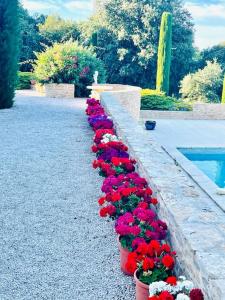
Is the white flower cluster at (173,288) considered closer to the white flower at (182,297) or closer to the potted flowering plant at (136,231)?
the white flower at (182,297)

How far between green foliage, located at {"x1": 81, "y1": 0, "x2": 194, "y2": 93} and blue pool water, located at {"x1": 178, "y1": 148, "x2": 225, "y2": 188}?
13528 mm

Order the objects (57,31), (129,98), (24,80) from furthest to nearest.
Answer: (57,31) < (24,80) < (129,98)

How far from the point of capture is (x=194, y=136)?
46.7ft

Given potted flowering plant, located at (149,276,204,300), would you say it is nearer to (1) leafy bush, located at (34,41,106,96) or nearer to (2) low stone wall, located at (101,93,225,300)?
(2) low stone wall, located at (101,93,225,300)

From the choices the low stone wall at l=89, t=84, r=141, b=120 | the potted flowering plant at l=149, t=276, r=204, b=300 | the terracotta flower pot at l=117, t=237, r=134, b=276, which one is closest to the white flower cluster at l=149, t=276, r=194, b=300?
the potted flowering plant at l=149, t=276, r=204, b=300

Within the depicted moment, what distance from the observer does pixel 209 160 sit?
1170 cm

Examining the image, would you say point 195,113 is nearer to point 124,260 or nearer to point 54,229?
point 54,229

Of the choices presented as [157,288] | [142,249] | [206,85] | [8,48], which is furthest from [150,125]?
[157,288]

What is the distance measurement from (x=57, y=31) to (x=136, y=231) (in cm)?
2305

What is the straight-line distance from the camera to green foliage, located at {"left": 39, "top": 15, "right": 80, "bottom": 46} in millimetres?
23938

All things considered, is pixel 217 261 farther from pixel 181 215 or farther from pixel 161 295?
pixel 181 215

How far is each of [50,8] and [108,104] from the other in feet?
75.7

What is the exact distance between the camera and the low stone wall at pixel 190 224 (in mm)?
2191

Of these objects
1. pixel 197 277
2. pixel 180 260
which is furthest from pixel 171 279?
pixel 180 260
